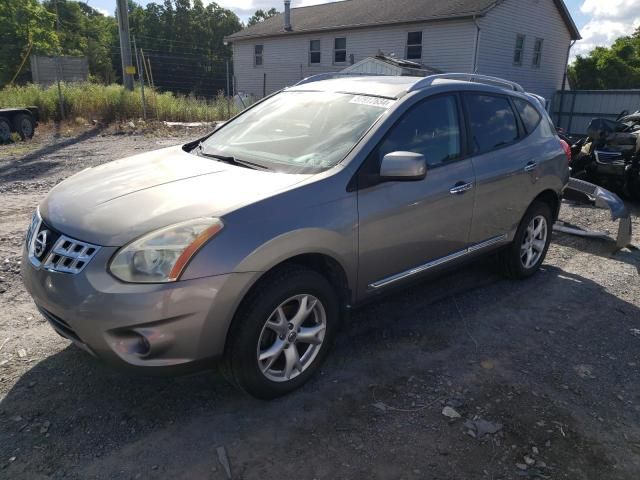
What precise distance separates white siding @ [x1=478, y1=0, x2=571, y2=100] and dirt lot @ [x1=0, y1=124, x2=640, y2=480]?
20119 millimetres

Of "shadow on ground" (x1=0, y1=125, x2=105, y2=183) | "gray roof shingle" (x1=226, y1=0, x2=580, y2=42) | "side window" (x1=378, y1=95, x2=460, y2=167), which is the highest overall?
"gray roof shingle" (x1=226, y1=0, x2=580, y2=42)

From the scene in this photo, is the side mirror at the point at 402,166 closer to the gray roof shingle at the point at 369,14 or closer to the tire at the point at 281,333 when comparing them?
the tire at the point at 281,333

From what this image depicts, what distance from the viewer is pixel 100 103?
54.9 ft

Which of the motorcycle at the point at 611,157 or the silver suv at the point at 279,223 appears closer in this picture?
the silver suv at the point at 279,223

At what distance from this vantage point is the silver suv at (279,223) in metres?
2.49

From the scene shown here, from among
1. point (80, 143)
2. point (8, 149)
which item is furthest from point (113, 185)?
point (80, 143)

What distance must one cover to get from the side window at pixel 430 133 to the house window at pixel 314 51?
25.0 meters

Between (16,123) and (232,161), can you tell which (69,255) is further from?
(16,123)

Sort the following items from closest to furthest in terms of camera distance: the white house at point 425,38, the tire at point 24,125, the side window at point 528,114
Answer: the side window at point 528,114 < the tire at point 24,125 < the white house at point 425,38

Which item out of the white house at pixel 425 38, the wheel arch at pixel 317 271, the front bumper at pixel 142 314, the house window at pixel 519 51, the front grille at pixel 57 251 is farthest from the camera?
the house window at pixel 519 51

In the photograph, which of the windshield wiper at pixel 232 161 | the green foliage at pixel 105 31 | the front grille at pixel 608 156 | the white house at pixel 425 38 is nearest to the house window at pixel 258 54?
the white house at pixel 425 38

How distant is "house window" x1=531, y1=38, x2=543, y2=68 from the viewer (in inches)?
980

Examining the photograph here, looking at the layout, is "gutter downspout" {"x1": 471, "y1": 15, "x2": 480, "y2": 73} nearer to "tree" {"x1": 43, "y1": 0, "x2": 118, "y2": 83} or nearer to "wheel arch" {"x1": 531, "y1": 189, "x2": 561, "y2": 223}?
"wheel arch" {"x1": 531, "y1": 189, "x2": 561, "y2": 223}

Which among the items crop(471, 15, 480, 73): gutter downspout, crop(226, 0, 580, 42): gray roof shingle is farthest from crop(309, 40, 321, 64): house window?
crop(471, 15, 480, 73): gutter downspout
